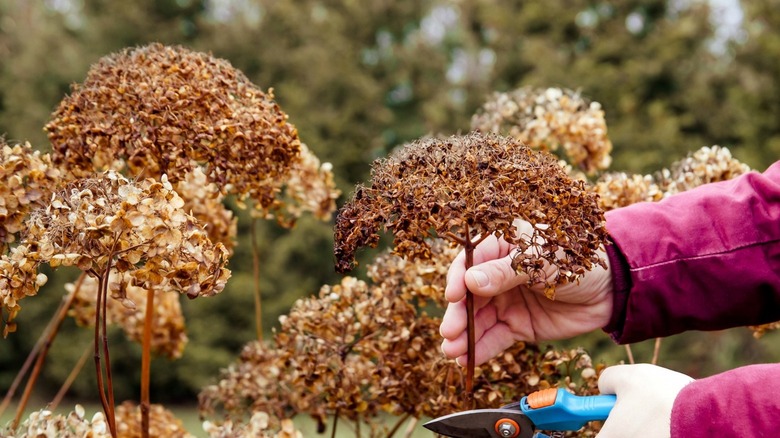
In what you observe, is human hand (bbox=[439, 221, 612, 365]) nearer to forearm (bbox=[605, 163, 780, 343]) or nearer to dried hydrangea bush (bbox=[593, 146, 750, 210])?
forearm (bbox=[605, 163, 780, 343])

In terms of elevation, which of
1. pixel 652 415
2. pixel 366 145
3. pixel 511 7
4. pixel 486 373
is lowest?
pixel 652 415

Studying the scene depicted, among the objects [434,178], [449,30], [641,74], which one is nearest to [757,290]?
[434,178]

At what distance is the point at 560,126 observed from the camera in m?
2.30

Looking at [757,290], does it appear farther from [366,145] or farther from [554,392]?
[366,145]

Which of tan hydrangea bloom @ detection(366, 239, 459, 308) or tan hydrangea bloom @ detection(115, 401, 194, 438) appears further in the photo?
tan hydrangea bloom @ detection(115, 401, 194, 438)

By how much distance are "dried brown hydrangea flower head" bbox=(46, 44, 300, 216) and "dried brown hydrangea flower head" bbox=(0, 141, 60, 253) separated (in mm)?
52

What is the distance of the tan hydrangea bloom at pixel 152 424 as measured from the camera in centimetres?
208

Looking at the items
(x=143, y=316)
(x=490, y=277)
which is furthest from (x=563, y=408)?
(x=143, y=316)

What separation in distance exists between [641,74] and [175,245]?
10500 mm

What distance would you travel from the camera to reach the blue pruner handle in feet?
4.59

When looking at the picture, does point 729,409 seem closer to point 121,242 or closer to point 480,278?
point 480,278

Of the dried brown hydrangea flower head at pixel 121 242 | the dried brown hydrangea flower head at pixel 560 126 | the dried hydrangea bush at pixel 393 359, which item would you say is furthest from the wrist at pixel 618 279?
the dried brown hydrangea flower head at pixel 121 242

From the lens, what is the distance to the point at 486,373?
1.81m

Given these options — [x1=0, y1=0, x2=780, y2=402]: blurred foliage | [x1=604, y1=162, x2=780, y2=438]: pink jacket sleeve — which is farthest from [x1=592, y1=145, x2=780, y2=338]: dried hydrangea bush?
[x1=0, y1=0, x2=780, y2=402]: blurred foliage
